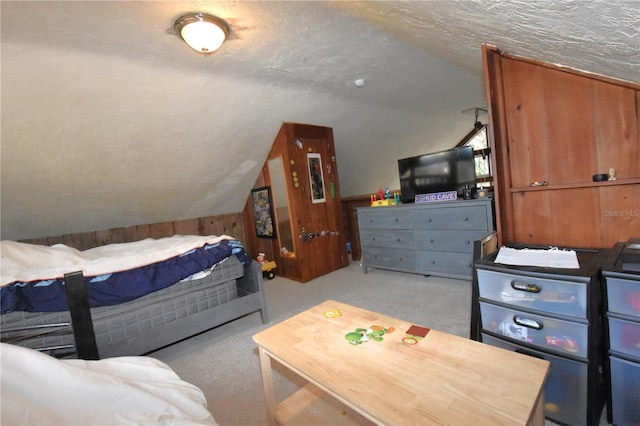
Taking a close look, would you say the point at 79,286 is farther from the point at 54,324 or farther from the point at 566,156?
the point at 566,156

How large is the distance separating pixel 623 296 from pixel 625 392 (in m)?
0.39

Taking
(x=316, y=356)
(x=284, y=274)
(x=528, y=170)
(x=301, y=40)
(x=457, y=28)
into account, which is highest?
(x=301, y=40)

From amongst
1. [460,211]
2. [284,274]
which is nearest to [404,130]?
[460,211]

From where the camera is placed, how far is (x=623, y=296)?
114 centimetres

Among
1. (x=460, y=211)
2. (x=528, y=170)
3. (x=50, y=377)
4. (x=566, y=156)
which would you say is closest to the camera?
(x=50, y=377)

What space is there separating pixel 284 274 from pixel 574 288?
11.0 feet

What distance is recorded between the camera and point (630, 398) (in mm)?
1167

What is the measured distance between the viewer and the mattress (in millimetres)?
1785

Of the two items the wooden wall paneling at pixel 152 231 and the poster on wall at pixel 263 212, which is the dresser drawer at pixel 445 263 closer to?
the poster on wall at pixel 263 212

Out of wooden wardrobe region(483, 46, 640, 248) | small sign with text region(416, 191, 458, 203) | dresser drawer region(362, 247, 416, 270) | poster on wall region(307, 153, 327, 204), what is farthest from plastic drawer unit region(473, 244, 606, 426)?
poster on wall region(307, 153, 327, 204)

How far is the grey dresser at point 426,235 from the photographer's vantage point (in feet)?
9.33

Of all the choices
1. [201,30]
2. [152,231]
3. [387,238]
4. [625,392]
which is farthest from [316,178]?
[625,392]

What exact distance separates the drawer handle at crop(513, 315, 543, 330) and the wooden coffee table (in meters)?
0.38

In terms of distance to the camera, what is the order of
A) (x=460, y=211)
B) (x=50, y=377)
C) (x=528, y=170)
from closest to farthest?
(x=50, y=377) → (x=528, y=170) → (x=460, y=211)
